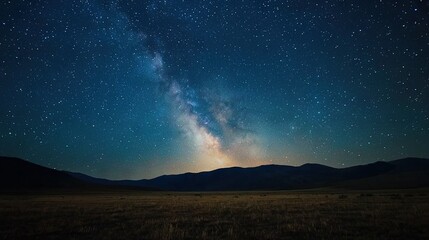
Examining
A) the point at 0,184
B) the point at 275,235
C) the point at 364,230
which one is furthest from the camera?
the point at 0,184

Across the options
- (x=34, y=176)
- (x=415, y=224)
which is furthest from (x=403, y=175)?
(x=34, y=176)

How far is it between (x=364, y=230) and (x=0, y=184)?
193821mm

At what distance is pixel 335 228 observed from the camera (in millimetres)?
14500

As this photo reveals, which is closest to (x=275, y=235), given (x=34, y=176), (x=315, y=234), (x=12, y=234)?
(x=315, y=234)

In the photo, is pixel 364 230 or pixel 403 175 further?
pixel 403 175

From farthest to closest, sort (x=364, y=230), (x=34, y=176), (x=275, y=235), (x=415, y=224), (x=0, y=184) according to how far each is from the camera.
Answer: (x=34, y=176), (x=0, y=184), (x=415, y=224), (x=364, y=230), (x=275, y=235)

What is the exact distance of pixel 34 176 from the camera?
19112cm

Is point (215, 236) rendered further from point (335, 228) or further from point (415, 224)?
point (415, 224)

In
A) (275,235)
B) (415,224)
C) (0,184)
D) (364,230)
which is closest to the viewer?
(275,235)

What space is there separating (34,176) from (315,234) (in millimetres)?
212732

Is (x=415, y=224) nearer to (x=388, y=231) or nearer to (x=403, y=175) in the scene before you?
(x=388, y=231)

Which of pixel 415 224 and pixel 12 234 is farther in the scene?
pixel 415 224

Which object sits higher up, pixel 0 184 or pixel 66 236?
pixel 0 184

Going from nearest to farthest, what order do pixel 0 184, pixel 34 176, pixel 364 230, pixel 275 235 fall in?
pixel 275 235
pixel 364 230
pixel 0 184
pixel 34 176
